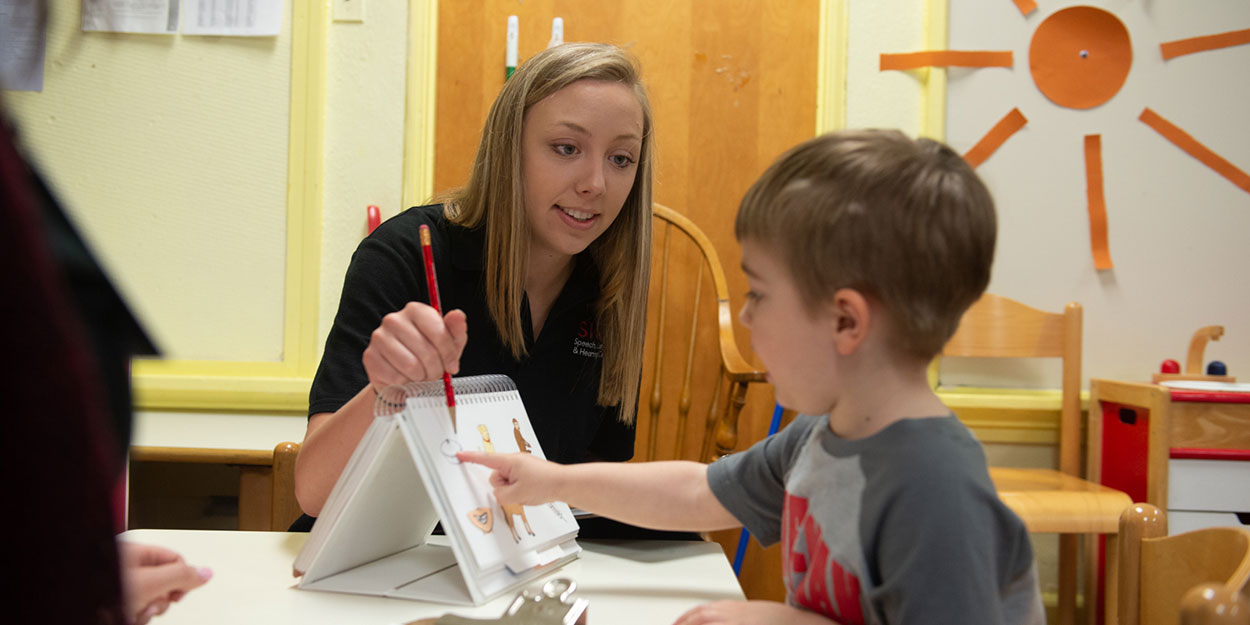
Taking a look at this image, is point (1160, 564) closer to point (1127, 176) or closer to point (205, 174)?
point (1127, 176)

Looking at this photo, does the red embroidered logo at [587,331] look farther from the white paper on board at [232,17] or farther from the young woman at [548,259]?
the white paper on board at [232,17]

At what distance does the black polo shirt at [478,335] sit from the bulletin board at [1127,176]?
1.36m

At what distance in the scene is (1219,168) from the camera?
2.25 metres

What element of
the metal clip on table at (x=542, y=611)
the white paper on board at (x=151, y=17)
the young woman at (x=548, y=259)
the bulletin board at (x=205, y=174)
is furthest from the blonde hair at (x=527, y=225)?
the white paper on board at (x=151, y=17)

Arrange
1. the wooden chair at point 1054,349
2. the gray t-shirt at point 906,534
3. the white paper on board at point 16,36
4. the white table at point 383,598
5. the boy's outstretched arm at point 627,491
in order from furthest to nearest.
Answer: the wooden chair at point 1054,349
the boy's outstretched arm at point 627,491
the white table at point 383,598
the gray t-shirt at point 906,534
the white paper on board at point 16,36

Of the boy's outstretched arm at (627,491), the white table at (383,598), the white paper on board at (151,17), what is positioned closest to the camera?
the white table at (383,598)

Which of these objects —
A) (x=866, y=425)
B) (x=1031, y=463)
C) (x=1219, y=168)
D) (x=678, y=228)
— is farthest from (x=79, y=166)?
(x=1219, y=168)

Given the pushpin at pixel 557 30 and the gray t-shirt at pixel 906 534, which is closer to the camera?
the gray t-shirt at pixel 906 534

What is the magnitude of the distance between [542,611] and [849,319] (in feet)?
1.00

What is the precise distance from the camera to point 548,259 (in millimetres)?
1333

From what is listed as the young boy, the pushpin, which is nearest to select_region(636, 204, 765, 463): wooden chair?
the pushpin

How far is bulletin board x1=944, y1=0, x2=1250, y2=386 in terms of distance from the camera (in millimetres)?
2250

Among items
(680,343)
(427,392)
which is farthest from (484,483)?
(680,343)

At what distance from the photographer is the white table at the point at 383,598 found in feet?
2.30
